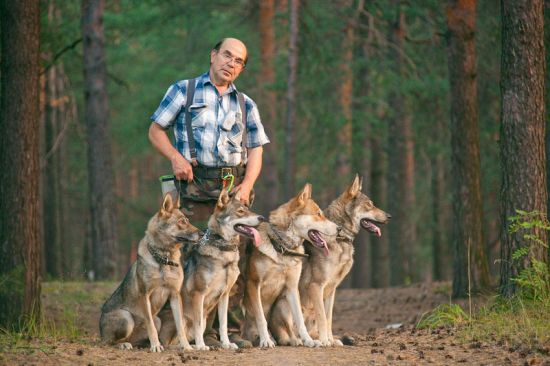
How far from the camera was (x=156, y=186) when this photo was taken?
40781 mm

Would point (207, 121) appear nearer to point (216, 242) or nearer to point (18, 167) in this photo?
point (216, 242)

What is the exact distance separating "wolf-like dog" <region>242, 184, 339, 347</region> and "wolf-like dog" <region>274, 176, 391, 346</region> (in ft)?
0.53

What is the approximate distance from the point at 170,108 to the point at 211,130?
1.57 ft

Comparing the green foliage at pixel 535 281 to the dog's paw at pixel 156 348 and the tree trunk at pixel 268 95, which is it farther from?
the tree trunk at pixel 268 95

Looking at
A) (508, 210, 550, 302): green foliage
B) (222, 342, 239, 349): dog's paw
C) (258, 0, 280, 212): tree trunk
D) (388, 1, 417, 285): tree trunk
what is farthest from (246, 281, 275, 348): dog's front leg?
(258, 0, 280, 212): tree trunk

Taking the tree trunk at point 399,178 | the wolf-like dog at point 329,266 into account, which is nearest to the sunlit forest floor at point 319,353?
the wolf-like dog at point 329,266

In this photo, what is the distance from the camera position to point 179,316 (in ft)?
28.0

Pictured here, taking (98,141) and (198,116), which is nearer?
(198,116)

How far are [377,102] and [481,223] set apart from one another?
31.4ft

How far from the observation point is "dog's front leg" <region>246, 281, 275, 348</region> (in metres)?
8.92

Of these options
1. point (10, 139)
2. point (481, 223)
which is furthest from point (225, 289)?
point (481, 223)

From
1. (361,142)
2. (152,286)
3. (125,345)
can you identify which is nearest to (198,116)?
(152,286)

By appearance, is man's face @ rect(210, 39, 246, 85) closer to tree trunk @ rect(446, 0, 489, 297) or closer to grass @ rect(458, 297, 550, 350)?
grass @ rect(458, 297, 550, 350)

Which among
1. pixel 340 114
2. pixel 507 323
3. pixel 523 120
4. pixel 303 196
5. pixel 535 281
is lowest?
pixel 507 323
